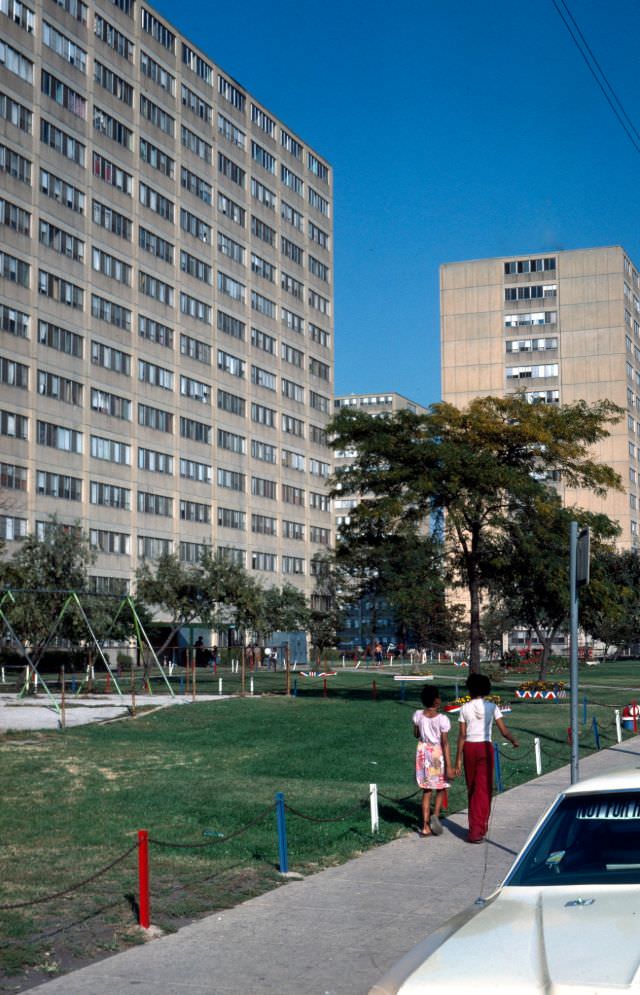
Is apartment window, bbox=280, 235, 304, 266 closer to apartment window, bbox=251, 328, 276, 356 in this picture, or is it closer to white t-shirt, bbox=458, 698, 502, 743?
apartment window, bbox=251, 328, 276, 356

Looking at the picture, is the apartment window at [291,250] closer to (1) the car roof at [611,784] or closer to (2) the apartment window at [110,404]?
(2) the apartment window at [110,404]

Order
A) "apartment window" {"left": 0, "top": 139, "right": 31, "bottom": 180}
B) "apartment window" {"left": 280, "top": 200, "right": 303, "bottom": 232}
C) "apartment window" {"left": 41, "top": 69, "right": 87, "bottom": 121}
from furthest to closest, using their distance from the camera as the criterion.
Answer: "apartment window" {"left": 280, "top": 200, "right": 303, "bottom": 232} < "apartment window" {"left": 41, "top": 69, "right": 87, "bottom": 121} < "apartment window" {"left": 0, "top": 139, "right": 31, "bottom": 180}

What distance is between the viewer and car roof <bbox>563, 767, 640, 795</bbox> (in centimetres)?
704

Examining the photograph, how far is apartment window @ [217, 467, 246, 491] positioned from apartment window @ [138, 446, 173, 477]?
294 inches

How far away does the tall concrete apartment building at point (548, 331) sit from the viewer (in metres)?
142

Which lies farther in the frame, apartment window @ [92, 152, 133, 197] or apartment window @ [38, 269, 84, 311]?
apartment window @ [92, 152, 133, 197]

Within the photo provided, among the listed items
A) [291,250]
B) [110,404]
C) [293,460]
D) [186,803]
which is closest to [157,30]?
Result: [291,250]

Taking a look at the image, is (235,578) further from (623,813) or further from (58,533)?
(623,813)

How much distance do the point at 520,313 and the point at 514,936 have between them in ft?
463

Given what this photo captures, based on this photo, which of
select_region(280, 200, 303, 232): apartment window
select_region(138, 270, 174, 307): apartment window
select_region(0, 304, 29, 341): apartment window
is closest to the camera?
select_region(0, 304, 29, 341): apartment window

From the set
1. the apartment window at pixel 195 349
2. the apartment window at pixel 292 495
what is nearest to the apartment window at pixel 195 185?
the apartment window at pixel 195 349

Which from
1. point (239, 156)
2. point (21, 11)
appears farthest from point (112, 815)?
point (239, 156)

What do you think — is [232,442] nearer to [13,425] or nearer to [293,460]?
[293,460]

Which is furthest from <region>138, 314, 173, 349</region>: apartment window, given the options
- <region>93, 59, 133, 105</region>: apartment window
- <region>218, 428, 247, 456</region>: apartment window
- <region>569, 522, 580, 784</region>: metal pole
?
<region>569, 522, 580, 784</region>: metal pole
